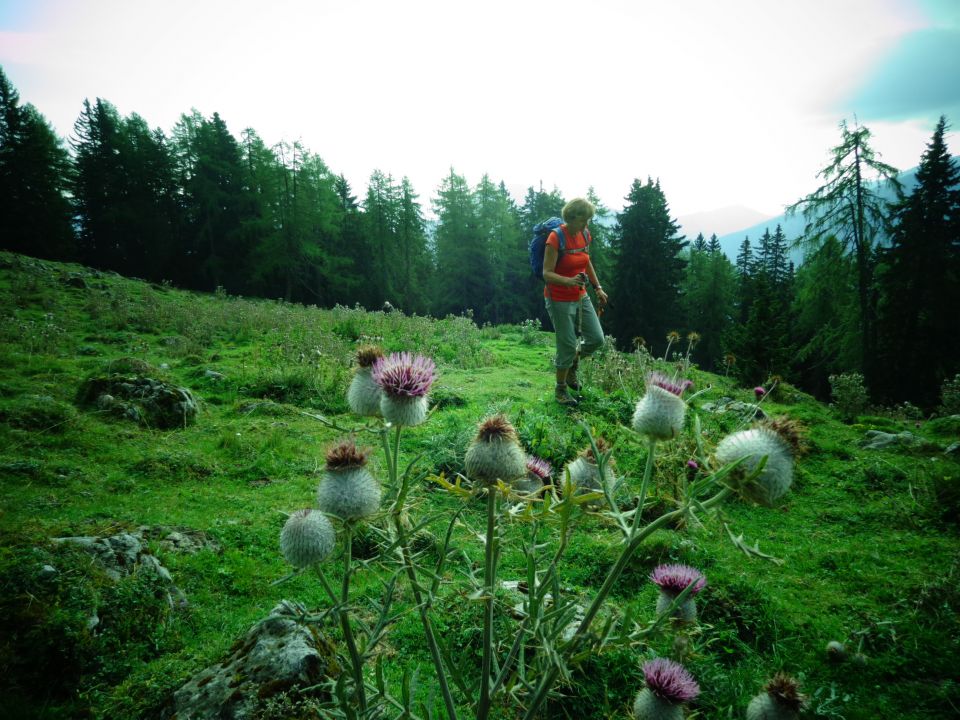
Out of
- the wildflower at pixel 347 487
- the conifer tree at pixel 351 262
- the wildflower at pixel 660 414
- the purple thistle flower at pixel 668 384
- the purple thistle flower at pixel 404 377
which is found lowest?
the wildflower at pixel 347 487

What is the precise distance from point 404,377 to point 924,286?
28289mm

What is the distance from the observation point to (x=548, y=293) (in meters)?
7.24

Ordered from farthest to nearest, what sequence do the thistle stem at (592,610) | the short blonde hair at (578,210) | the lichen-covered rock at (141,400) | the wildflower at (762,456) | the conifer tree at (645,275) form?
the conifer tree at (645,275) → the short blonde hair at (578,210) → the lichen-covered rock at (141,400) → the wildflower at (762,456) → the thistle stem at (592,610)

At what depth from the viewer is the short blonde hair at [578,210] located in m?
6.62

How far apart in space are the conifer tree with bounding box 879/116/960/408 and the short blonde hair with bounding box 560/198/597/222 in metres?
22.0

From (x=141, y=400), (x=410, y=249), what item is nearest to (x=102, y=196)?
(x=410, y=249)

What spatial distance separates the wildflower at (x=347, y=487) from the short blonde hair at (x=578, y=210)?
567cm

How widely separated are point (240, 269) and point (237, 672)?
4026 centimetres

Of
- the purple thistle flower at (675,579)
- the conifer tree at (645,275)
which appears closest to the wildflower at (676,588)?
the purple thistle flower at (675,579)

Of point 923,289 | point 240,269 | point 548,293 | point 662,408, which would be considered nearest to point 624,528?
point 662,408

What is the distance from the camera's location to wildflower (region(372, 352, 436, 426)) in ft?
6.14

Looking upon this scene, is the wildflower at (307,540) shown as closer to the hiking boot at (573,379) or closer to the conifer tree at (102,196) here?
the hiking boot at (573,379)

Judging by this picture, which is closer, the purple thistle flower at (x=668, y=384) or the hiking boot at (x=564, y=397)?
the purple thistle flower at (x=668, y=384)

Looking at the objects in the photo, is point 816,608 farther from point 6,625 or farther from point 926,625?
point 6,625
